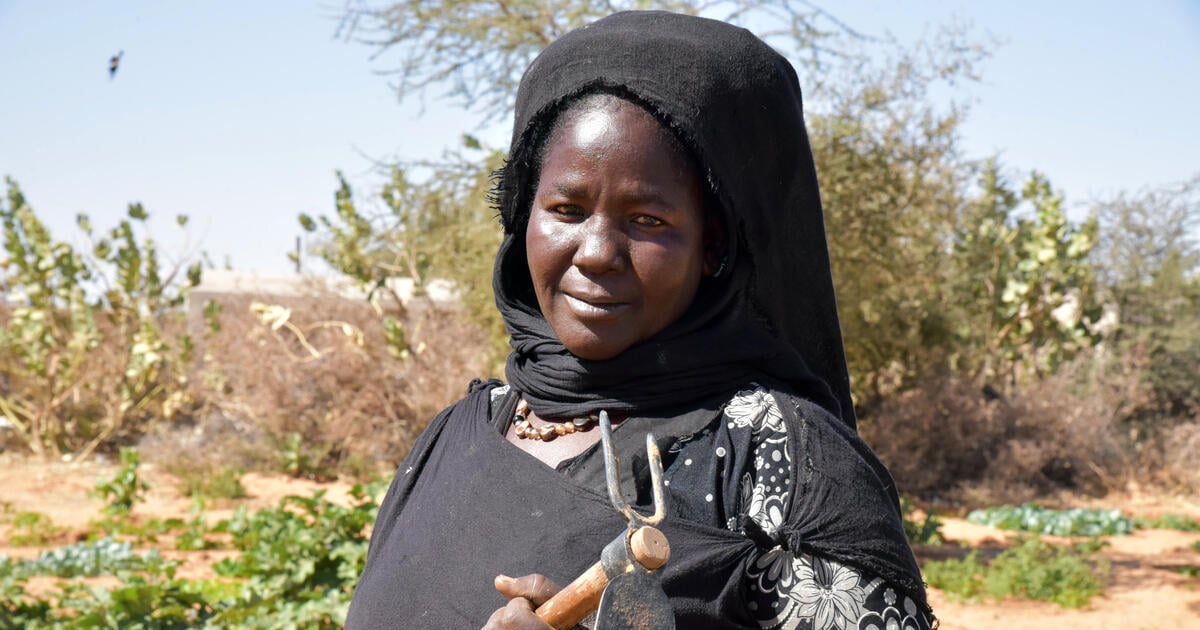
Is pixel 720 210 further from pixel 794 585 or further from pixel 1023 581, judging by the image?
pixel 1023 581

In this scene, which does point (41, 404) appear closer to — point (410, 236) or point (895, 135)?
point (410, 236)

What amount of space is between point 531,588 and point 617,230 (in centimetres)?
53

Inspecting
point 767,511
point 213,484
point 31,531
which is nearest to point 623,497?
point 767,511

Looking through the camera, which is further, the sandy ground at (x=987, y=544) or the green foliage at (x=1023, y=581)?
the green foliage at (x=1023, y=581)

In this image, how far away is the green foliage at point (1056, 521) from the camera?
415 inches

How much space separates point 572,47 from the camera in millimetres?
1765

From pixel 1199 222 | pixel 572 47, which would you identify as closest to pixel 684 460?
pixel 572 47

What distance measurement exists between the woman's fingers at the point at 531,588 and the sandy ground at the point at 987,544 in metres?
4.94

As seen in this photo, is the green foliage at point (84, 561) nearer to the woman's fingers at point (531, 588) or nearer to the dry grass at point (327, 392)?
the dry grass at point (327, 392)

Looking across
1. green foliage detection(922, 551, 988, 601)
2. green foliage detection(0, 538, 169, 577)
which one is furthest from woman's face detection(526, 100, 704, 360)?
green foliage detection(922, 551, 988, 601)

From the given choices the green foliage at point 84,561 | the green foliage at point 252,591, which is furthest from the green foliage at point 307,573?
the green foliage at point 84,561

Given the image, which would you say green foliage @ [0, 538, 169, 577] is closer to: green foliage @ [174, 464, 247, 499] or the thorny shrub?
green foliage @ [174, 464, 247, 499]

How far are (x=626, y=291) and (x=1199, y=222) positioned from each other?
690 inches

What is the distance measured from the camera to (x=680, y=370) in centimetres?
167
